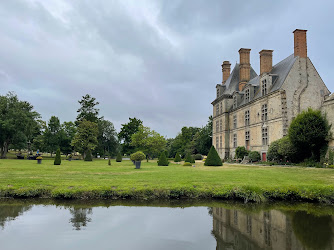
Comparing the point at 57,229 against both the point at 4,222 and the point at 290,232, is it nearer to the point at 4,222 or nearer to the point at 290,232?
the point at 4,222

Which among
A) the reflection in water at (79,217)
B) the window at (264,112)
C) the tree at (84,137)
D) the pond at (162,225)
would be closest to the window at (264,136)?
the window at (264,112)

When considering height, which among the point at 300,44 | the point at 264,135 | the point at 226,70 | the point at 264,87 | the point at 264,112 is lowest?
the point at 264,135

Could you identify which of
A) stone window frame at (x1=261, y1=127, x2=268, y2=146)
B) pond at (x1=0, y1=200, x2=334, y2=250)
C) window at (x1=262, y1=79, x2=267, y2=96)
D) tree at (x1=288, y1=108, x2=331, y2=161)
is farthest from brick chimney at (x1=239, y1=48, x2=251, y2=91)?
pond at (x1=0, y1=200, x2=334, y2=250)

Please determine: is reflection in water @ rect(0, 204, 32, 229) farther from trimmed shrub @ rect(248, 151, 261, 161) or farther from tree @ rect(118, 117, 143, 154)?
tree @ rect(118, 117, 143, 154)

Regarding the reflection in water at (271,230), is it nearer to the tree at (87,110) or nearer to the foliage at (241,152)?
the foliage at (241,152)

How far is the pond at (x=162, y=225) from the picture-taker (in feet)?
18.3

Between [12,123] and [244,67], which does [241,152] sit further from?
[12,123]

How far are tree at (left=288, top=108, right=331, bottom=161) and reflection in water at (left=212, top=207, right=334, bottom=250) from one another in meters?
15.6

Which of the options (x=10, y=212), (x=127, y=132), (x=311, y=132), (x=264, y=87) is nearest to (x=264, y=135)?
(x=264, y=87)

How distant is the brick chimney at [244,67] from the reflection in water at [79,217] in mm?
33328

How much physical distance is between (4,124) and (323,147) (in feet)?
135

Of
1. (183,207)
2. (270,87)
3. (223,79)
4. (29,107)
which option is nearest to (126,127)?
(29,107)

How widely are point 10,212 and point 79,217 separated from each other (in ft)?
7.54

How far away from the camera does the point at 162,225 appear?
6863 millimetres
